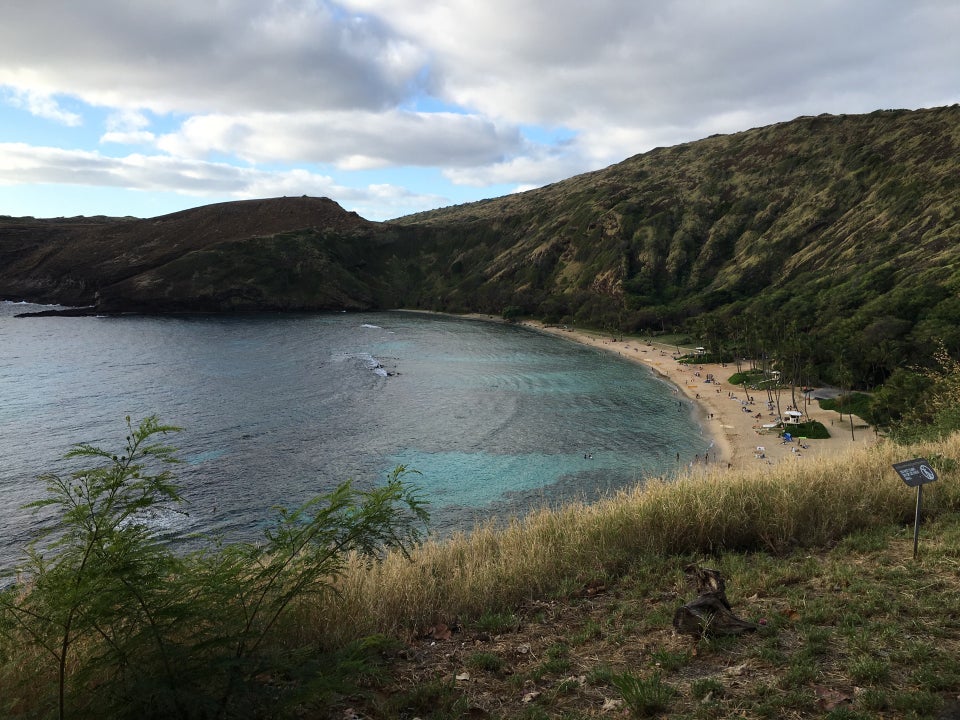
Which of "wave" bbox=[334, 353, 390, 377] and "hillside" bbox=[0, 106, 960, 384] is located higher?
"hillside" bbox=[0, 106, 960, 384]

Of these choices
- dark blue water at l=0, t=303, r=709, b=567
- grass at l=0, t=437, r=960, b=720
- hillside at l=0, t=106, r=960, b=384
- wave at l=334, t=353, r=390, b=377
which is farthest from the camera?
hillside at l=0, t=106, r=960, b=384

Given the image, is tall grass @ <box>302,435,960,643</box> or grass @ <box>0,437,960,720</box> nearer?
grass @ <box>0,437,960,720</box>

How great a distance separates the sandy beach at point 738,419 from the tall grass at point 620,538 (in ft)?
46.3

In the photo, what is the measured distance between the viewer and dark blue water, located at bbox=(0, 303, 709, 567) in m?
37.7

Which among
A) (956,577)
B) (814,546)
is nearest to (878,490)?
(814,546)

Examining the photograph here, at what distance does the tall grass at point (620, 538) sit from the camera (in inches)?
375

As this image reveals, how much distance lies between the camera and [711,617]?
785cm

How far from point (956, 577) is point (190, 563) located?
11.4 meters

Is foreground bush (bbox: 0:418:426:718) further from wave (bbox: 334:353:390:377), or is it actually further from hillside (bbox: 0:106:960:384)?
wave (bbox: 334:353:390:377)

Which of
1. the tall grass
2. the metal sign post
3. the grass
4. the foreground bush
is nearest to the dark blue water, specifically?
the tall grass

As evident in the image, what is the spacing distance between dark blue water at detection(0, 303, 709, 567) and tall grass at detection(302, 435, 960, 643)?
2076 centimetres

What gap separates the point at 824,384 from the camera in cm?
6456

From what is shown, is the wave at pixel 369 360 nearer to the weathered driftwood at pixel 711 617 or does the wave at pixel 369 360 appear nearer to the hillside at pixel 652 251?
the hillside at pixel 652 251

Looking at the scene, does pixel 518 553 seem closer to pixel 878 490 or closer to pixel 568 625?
pixel 568 625
